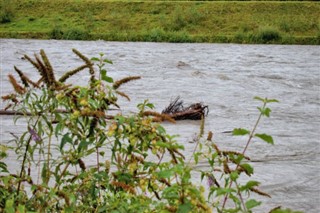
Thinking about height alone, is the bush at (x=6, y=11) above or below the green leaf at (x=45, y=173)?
below

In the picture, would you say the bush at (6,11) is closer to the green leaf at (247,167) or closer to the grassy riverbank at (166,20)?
the grassy riverbank at (166,20)

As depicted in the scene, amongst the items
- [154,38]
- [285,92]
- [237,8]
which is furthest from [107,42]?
[285,92]

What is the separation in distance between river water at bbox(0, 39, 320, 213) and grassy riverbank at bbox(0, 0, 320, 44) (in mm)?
1476

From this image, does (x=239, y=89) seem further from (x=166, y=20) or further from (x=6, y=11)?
(x=6, y=11)

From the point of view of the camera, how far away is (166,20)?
60.2ft

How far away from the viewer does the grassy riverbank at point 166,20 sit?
51.8 feet

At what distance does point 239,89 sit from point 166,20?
1074 centimetres

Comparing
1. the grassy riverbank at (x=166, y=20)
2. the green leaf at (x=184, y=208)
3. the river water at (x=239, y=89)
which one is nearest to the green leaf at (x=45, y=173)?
the green leaf at (x=184, y=208)

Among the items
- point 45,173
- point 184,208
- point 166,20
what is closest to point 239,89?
point 45,173

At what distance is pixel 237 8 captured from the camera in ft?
63.6

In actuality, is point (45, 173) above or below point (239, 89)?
above

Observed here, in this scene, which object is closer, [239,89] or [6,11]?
[239,89]

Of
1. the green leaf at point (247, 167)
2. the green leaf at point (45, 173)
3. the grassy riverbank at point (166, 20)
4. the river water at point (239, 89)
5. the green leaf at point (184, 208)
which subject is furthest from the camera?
the grassy riverbank at point (166, 20)

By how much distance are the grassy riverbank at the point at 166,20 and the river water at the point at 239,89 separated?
4.84ft
